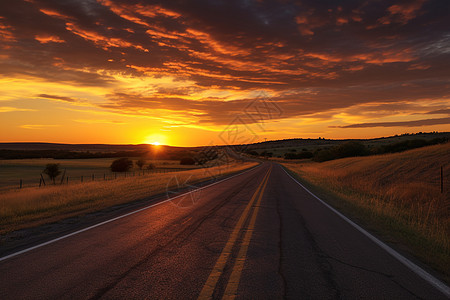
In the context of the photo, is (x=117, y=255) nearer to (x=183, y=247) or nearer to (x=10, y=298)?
(x=183, y=247)

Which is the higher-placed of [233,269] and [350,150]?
[350,150]

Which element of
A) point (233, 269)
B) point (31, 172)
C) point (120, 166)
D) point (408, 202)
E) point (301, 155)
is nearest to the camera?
point (233, 269)

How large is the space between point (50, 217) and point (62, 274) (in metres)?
6.20

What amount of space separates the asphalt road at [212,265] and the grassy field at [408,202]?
1156mm

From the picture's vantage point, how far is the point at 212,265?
516 cm

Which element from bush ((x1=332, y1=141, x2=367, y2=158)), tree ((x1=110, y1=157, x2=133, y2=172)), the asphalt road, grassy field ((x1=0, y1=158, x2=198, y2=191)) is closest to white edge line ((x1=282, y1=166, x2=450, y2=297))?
the asphalt road

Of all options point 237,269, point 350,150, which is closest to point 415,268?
point 237,269

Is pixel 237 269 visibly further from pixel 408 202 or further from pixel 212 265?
pixel 408 202

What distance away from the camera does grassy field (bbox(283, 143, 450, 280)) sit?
7090 millimetres

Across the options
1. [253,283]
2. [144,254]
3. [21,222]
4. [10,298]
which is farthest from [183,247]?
[21,222]

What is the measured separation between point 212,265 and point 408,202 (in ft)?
46.7

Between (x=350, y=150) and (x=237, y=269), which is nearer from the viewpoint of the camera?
(x=237, y=269)

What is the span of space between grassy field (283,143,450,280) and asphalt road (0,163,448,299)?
116 cm

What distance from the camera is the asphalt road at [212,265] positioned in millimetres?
4176
